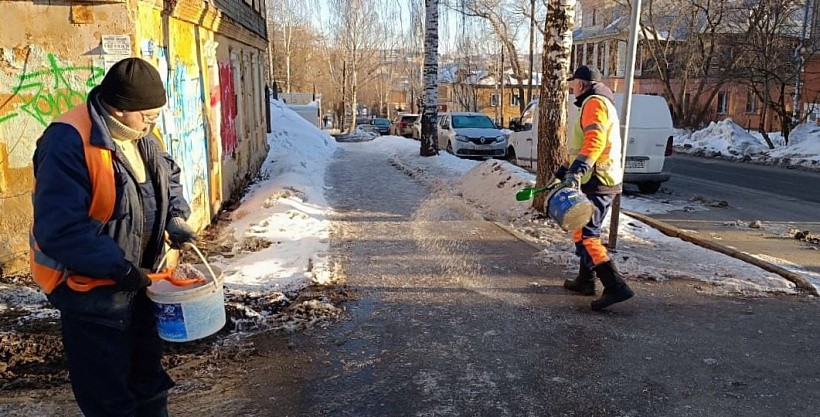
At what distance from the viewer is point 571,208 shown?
5.29 m

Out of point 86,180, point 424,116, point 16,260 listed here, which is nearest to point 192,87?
point 16,260

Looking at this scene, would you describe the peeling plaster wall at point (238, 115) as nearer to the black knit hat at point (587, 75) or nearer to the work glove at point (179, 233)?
the black knit hat at point (587, 75)

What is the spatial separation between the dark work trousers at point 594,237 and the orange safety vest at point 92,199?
4.01m

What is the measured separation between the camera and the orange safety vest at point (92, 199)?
2521 millimetres

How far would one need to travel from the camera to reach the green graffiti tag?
5.98 metres

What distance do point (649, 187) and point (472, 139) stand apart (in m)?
7.76

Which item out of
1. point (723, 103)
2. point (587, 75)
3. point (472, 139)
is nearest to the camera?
point (587, 75)

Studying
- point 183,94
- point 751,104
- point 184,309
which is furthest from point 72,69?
point 751,104

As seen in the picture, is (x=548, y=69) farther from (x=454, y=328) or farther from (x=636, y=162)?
(x=454, y=328)

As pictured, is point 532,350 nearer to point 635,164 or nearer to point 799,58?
point 635,164

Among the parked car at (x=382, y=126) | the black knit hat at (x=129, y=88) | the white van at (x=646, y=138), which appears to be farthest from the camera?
the parked car at (x=382, y=126)

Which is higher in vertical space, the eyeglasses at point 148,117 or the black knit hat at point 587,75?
the black knit hat at point 587,75

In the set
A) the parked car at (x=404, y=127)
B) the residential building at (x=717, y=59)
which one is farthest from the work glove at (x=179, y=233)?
the parked car at (x=404, y=127)

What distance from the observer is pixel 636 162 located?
12.3 metres
